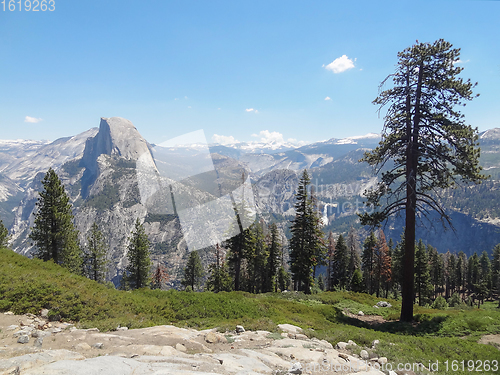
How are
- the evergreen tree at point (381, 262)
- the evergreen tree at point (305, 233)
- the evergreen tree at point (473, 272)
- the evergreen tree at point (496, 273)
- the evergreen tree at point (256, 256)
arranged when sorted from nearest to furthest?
1. the evergreen tree at point (256, 256)
2. the evergreen tree at point (305, 233)
3. the evergreen tree at point (381, 262)
4. the evergreen tree at point (496, 273)
5. the evergreen tree at point (473, 272)

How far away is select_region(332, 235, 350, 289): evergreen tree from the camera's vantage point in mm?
52688

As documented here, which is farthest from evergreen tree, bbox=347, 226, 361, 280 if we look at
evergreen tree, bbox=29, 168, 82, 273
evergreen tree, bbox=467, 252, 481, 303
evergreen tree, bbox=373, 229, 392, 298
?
evergreen tree, bbox=29, 168, 82, 273

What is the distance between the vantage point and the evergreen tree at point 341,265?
5269 centimetres

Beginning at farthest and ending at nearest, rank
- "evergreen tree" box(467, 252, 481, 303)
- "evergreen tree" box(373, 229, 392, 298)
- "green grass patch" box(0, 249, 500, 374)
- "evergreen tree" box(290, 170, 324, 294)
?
"evergreen tree" box(467, 252, 481, 303) → "evergreen tree" box(373, 229, 392, 298) → "evergreen tree" box(290, 170, 324, 294) → "green grass patch" box(0, 249, 500, 374)

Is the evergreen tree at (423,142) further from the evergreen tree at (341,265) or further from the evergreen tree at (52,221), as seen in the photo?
the evergreen tree at (341,265)

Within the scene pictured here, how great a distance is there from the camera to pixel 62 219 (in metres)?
26.5

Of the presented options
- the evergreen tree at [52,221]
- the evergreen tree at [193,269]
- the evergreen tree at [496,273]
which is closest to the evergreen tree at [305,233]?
the evergreen tree at [193,269]

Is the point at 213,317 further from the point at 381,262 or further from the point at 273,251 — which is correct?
the point at 381,262

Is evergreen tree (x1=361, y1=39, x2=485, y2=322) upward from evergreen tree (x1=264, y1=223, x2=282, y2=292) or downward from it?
upward

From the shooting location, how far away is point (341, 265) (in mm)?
53969

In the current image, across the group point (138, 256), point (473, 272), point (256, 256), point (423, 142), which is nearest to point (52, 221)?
point (138, 256)

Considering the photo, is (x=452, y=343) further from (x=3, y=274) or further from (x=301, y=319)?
(x=3, y=274)

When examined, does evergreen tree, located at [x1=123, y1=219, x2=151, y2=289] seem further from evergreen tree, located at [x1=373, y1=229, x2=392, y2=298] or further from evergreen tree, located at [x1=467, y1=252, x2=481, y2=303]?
evergreen tree, located at [x1=467, y1=252, x2=481, y2=303]

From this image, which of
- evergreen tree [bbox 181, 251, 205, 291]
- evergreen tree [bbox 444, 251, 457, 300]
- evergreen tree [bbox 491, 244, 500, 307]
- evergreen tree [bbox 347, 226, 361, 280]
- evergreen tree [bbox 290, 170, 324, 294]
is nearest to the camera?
evergreen tree [bbox 290, 170, 324, 294]
